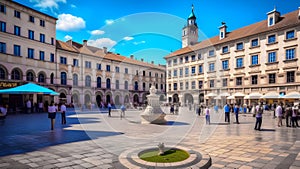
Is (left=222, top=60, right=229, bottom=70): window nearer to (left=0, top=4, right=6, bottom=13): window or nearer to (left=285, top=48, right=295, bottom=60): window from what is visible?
(left=285, top=48, right=295, bottom=60): window

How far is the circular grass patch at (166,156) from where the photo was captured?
5.27 m

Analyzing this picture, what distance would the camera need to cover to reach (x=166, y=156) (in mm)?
5555

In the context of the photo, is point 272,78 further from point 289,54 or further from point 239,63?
point 239,63

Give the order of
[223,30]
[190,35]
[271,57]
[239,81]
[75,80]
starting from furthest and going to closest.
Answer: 1. [223,30]
2. [75,80]
3. [239,81]
4. [271,57]
5. [190,35]

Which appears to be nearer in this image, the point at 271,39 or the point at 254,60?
the point at 271,39

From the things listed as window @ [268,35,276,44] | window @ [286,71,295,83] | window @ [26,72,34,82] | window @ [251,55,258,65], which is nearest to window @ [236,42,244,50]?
window @ [251,55,258,65]

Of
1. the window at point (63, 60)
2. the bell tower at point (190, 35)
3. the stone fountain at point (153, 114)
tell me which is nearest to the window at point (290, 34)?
the bell tower at point (190, 35)

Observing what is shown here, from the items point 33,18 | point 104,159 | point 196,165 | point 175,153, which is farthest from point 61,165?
point 33,18

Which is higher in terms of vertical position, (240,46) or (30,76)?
(240,46)

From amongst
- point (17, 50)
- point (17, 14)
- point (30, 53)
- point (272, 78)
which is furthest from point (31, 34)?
point (272, 78)

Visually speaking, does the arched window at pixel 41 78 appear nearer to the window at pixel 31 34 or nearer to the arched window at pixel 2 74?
the arched window at pixel 2 74

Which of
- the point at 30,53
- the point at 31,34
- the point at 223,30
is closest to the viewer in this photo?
the point at 30,53

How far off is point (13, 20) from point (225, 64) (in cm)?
3922

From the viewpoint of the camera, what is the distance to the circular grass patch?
5266 mm
